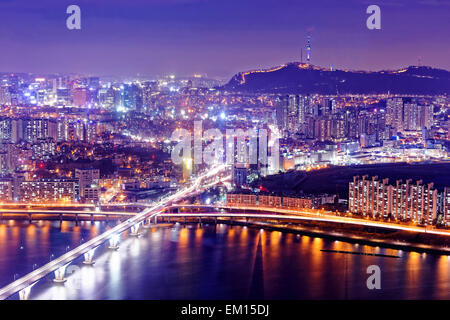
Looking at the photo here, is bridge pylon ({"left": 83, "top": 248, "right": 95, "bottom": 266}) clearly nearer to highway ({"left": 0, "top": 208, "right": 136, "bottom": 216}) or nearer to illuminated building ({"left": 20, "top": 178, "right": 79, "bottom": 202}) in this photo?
highway ({"left": 0, "top": 208, "right": 136, "bottom": 216})

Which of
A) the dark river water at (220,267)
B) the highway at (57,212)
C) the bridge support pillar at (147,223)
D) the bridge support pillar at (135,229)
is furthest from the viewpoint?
the highway at (57,212)

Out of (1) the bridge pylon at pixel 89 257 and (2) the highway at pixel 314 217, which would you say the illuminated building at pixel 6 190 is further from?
(1) the bridge pylon at pixel 89 257

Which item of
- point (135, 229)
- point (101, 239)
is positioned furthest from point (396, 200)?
point (101, 239)

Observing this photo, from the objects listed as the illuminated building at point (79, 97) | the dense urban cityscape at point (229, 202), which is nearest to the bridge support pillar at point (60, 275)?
the dense urban cityscape at point (229, 202)

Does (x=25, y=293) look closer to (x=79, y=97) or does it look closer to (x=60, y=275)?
(x=60, y=275)
